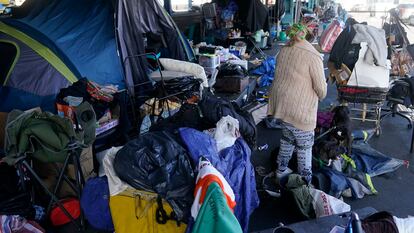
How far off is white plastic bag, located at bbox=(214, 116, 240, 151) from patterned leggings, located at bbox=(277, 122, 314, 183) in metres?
0.95

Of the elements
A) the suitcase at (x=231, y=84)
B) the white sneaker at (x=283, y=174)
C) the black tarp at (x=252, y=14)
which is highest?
the black tarp at (x=252, y=14)

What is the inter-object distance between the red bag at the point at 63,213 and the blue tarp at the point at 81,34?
5.11ft

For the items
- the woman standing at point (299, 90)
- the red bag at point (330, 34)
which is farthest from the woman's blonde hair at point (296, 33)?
the red bag at point (330, 34)

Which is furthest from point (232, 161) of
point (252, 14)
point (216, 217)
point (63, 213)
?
point (252, 14)

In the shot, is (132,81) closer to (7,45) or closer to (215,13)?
(7,45)

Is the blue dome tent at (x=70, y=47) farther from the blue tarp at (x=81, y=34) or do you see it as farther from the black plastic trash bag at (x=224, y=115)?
the black plastic trash bag at (x=224, y=115)

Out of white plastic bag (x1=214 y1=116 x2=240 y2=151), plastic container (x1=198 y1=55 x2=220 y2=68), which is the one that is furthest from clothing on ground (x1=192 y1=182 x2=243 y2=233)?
plastic container (x1=198 y1=55 x2=220 y2=68)

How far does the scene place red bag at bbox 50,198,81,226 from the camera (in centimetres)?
262

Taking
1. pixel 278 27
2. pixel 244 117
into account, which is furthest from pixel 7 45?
pixel 278 27

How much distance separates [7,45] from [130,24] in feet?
4.41

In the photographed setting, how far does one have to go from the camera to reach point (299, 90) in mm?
2770

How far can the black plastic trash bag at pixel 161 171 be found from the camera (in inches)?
68.3

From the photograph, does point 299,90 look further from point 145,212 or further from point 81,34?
point 81,34

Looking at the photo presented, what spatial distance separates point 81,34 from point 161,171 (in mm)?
2779
